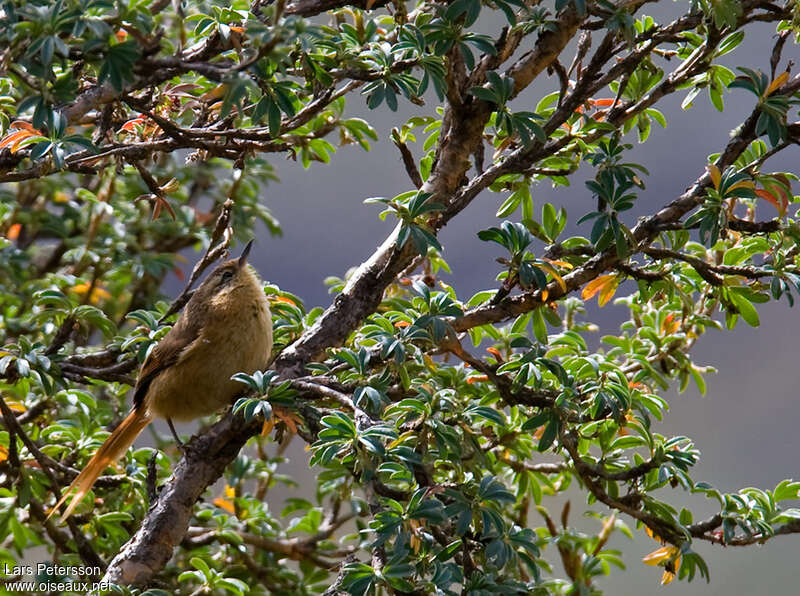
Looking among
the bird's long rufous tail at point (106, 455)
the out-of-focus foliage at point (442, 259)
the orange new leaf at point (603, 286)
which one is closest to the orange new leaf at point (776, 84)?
the out-of-focus foliage at point (442, 259)

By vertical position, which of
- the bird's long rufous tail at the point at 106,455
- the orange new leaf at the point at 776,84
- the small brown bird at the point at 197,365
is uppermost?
the orange new leaf at the point at 776,84

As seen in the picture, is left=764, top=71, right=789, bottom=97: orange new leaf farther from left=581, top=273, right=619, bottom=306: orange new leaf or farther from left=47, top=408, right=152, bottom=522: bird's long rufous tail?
left=47, top=408, right=152, bottom=522: bird's long rufous tail

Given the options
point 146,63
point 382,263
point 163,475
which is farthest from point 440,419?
point 163,475

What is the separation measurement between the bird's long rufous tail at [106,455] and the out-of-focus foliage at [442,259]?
7cm

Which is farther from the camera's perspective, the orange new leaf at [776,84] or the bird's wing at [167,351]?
the bird's wing at [167,351]

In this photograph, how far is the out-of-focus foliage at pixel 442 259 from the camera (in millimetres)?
1657

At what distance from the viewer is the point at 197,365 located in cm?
249

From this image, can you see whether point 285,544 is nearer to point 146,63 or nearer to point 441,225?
point 441,225

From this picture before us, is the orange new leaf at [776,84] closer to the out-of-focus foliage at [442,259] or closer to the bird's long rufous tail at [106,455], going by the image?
the out-of-focus foliage at [442,259]

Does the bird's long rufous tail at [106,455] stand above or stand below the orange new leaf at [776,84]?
below

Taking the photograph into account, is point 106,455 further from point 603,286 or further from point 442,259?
point 603,286

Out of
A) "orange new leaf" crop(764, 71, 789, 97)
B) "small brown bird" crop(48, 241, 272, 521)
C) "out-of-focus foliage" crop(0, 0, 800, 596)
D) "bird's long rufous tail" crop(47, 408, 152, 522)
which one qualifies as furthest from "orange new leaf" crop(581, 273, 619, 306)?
"bird's long rufous tail" crop(47, 408, 152, 522)

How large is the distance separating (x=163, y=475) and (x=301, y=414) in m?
1.06

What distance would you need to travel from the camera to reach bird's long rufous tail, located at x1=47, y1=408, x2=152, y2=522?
92.0 inches
